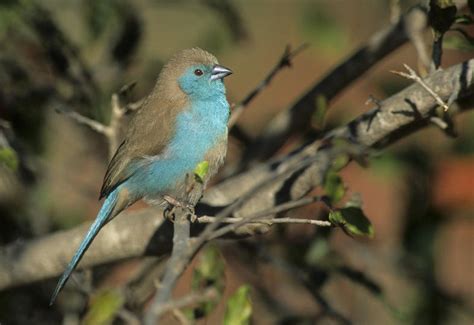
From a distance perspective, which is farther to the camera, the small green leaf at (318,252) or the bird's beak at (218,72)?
the bird's beak at (218,72)

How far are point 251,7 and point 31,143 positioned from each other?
875 centimetres

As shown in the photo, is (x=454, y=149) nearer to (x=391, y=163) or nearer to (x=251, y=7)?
(x=391, y=163)

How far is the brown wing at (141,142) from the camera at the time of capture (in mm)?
4012

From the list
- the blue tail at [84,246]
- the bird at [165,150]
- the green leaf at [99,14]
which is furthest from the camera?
the green leaf at [99,14]

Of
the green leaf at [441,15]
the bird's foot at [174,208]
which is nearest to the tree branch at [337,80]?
the green leaf at [441,15]

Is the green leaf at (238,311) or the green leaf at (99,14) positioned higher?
the green leaf at (99,14)

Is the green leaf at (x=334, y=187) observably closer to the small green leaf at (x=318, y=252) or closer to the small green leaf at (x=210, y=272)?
the small green leaf at (x=210, y=272)

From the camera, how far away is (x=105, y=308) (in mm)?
3098

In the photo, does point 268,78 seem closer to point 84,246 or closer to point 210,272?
point 210,272

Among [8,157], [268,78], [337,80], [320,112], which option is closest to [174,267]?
[8,157]

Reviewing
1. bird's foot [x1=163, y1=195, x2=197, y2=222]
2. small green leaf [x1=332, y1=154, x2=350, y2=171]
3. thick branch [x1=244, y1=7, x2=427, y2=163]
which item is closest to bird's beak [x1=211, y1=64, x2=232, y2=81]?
thick branch [x1=244, y1=7, x2=427, y2=163]

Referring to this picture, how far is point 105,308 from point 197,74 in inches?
63.8

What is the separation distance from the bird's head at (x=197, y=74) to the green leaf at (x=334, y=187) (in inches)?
66.3

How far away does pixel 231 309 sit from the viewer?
9.84 ft
